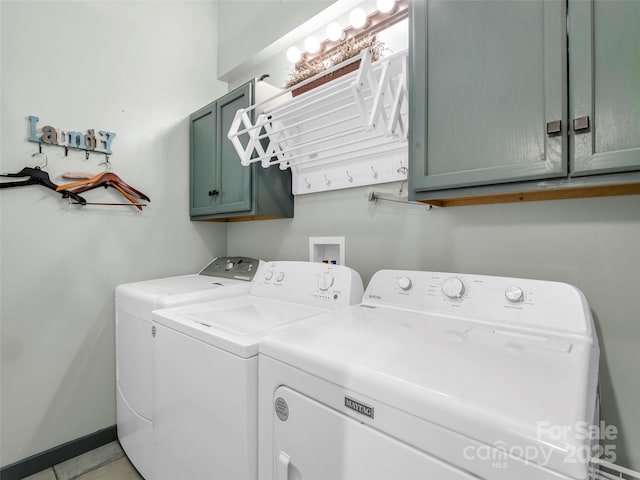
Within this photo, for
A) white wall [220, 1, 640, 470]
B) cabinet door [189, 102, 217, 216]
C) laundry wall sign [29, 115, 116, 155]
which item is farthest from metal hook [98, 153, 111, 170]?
white wall [220, 1, 640, 470]

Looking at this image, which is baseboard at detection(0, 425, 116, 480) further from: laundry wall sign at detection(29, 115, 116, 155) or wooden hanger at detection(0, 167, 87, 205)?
laundry wall sign at detection(29, 115, 116, 155)

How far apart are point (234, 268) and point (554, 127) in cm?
188

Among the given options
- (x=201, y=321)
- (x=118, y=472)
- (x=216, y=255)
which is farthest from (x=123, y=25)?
(x=118, y=472)

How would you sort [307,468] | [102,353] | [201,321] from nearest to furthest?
[307,468] < [201,321] < [102,353]

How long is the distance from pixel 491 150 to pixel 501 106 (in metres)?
0.14

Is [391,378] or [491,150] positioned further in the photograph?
[491,150]

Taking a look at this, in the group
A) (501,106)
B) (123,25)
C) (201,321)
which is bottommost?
(201,321)

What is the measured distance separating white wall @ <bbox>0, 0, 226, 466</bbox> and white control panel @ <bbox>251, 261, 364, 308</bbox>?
3.26ft

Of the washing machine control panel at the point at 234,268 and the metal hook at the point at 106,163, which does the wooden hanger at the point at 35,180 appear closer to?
the metal hook at the point at 106,163

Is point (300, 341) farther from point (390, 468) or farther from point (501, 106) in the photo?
point (501, 106)

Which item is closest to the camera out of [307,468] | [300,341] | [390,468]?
[390,468]

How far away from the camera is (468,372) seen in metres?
0.69

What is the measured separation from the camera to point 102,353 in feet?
6.46

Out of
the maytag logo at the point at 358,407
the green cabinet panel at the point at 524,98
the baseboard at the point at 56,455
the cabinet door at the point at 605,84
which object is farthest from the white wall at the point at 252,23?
the baseboard at the point at 56,455
